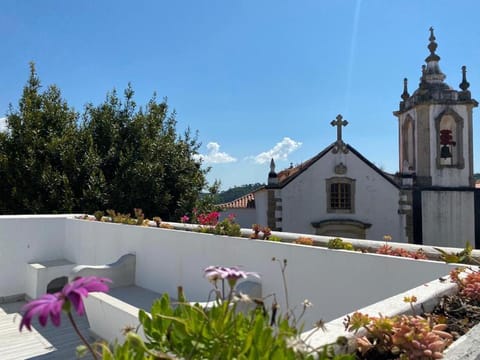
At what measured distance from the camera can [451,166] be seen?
14750mm

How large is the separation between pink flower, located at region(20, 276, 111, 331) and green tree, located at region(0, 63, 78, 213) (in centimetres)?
1056

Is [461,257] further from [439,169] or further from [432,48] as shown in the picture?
[432,48]

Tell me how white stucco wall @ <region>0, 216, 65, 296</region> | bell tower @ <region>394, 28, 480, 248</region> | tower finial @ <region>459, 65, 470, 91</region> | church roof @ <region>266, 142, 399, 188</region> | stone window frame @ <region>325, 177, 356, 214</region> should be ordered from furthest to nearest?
tower finial @ <region>459, 65, 470, 91</region>
stone window frame @ <region>325, 177, 356, 214</region>
church roof @ <region>266, 142, 399, 188</region>
bell tower @ <region>394, 28, 480, 248</region>
white stucco wall @ <region>0, 216, 65, 296</region>

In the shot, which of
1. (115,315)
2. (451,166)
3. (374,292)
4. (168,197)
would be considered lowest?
(115,315)

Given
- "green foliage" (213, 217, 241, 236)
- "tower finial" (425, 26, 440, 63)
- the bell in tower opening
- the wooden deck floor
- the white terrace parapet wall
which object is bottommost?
the wooden deck floor

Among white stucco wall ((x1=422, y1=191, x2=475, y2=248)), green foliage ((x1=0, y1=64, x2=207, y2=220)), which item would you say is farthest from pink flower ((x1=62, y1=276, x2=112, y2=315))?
white stucco wall ((x1=422, y1=191, x2=475, y2=248))

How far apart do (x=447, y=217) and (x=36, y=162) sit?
49.8ft

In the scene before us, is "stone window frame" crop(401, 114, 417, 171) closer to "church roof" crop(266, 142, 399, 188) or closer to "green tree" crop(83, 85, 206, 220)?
"church roof" crop(266, 142, 399, 188)

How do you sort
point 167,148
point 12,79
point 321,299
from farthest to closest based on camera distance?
point 167,148, point 12,79, point 321,299

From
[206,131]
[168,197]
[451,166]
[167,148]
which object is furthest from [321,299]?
[451,166]

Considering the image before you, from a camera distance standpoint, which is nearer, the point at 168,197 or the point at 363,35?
the point at 363,35

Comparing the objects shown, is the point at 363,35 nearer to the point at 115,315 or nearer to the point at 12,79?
the point at 115,315

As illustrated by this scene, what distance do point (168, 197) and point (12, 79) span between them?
19.7 feet

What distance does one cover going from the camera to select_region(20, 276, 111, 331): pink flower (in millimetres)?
863
